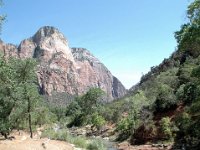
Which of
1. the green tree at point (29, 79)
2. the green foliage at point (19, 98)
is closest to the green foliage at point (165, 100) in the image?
the green foliage at point (19, 98)

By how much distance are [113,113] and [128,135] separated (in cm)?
3759

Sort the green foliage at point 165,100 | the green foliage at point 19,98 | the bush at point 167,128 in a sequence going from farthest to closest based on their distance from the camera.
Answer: the green foliage at point 165,100 → the bush at point 167,128 → the green foliage at point 19,98

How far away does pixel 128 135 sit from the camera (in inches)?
2842

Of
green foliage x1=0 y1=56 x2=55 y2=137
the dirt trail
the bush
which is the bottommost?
the dirt trail

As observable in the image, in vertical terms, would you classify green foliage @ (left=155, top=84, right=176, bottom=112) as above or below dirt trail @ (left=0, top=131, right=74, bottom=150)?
above

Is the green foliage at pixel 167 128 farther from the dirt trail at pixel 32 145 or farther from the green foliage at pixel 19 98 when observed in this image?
the dirt trail at pixel 32 145

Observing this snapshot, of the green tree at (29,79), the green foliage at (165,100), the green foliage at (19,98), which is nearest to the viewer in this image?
the green foliage at (19,98)

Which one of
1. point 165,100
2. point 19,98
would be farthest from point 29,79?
point 165,100

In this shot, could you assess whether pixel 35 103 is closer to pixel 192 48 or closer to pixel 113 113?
pixel 192 48

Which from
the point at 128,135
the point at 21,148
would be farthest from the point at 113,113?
the point at 21,148

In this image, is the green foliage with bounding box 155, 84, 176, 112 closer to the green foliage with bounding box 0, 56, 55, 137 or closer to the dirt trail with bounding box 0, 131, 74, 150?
the green foliage with bounding box 0, 56, 55, 137

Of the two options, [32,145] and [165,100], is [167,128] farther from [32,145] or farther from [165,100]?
[32,145]

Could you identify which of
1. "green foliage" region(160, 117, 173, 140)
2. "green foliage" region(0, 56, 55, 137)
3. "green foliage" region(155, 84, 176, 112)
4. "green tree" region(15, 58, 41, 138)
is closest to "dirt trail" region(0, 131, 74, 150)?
"green foliage" region(0, 56, 55, 137)

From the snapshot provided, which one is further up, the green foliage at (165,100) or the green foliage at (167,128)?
the green foliage at (165,100)
